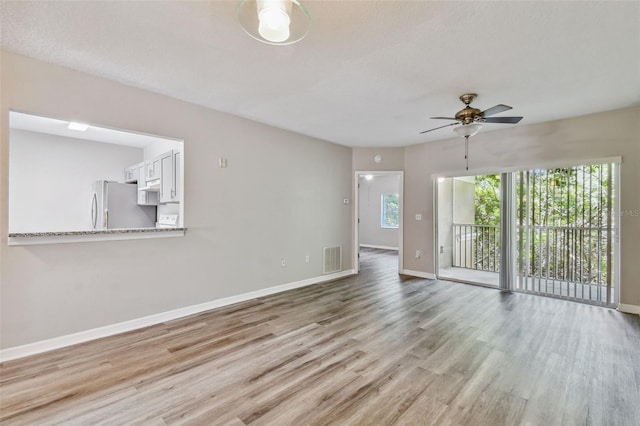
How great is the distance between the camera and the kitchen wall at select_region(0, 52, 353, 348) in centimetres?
253

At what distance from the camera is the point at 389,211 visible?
31.9 ft

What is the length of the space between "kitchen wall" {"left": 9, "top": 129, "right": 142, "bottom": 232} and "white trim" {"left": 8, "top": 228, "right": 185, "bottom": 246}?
2.96 meters

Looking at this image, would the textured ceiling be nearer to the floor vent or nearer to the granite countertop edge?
the granite countertop edge

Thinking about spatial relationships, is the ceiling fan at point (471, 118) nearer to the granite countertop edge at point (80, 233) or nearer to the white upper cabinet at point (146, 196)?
the granite countertop edge at point (80, 233)

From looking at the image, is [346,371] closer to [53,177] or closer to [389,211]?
[53,177]

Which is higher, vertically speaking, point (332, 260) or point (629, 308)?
point (332, 260)

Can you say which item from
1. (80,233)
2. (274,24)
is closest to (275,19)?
(274,24)

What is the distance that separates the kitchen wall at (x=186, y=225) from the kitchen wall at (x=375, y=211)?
4430mm

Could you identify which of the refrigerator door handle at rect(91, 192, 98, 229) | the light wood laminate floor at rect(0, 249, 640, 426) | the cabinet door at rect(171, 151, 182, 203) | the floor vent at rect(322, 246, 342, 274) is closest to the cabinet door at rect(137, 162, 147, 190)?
the refrigerator door handle at rect(91, 192, 98, 229)

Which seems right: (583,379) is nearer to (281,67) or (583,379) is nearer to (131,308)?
(281,67)

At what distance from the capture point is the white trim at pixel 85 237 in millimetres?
2500

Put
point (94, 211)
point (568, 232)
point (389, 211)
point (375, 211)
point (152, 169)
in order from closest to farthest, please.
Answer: point (568, 232) < point (152, 169) < point (94, 211) < point (389, 211) < point (375, 211)

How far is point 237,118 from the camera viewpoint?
4.00m

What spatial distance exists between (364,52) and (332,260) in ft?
12.5
